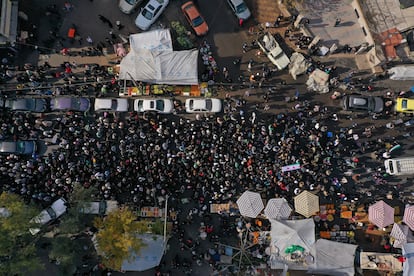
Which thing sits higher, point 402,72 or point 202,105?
point 402,72

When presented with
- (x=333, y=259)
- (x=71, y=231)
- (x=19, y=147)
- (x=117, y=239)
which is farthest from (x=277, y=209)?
(x=19, y=147)

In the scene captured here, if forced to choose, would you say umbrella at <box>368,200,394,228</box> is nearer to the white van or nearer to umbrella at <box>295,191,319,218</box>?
the white van

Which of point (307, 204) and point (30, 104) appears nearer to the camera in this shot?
point (307, 204)

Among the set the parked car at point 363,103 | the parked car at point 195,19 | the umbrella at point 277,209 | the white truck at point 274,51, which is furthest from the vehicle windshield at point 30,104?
the parked car at point 363,103

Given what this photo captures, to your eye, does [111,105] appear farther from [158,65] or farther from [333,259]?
[333,259]

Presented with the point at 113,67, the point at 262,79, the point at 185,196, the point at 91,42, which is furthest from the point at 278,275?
the point at 91,42

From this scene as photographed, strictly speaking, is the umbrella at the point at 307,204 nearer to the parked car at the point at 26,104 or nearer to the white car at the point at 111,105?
the white car at the point at 111,105

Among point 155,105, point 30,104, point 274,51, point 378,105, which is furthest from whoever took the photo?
point 274,51
